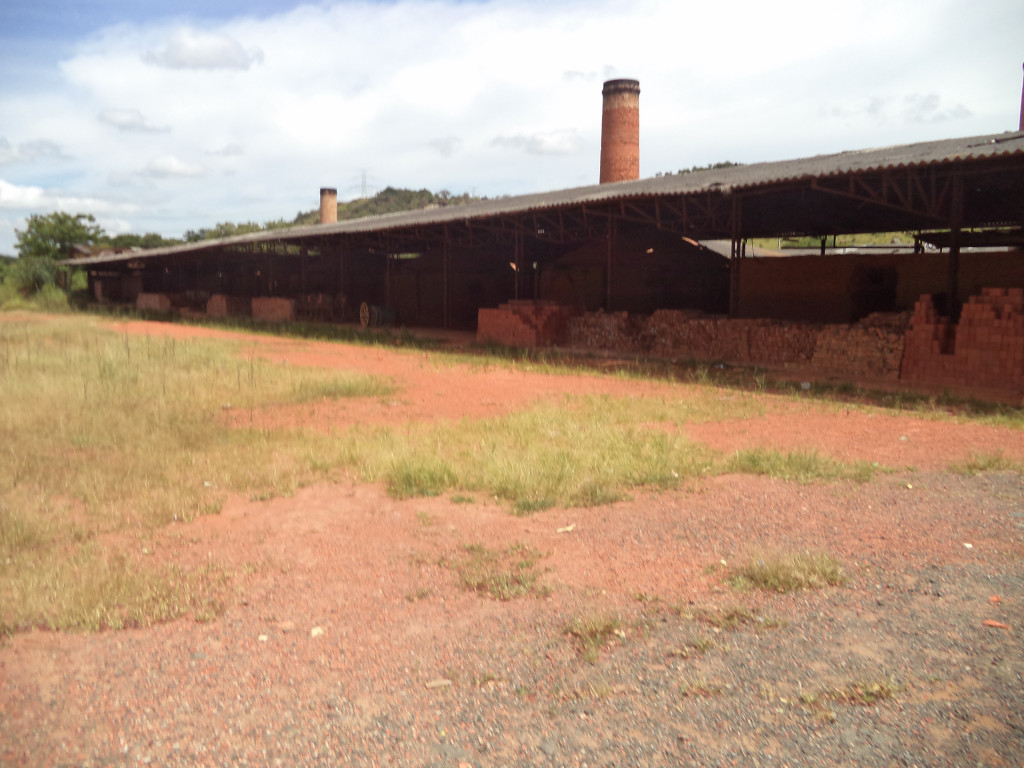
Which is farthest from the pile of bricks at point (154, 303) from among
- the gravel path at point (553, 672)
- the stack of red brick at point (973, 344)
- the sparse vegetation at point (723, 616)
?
the sparse vegetation at point (723, 616)

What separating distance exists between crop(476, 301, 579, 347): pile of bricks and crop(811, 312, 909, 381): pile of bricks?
21.7 feet

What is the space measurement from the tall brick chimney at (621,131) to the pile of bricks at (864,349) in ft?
55.7

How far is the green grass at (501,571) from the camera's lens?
161 inches

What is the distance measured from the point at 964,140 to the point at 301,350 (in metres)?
14.5

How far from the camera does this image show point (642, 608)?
12.6 feet

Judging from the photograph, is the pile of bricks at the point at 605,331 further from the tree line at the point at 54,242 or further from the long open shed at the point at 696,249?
the tree line at the point at 54,242

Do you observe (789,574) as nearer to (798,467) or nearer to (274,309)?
(798,467)

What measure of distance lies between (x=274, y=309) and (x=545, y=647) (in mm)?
27097

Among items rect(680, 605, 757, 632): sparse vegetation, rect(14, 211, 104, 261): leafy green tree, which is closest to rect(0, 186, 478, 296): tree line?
rect(14, 211, 104, 261): leafy green tree

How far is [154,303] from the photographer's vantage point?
114ft

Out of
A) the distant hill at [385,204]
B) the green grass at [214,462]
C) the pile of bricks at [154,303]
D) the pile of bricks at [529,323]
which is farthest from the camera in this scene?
the distant hill at [385,204]

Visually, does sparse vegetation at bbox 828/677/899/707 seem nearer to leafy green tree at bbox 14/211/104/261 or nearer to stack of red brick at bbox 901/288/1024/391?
stack of red brick at bbox 901/288/1024/391

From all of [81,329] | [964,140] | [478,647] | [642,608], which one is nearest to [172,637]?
[478,647]

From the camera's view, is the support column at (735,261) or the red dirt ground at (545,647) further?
the support column at (735,261)
